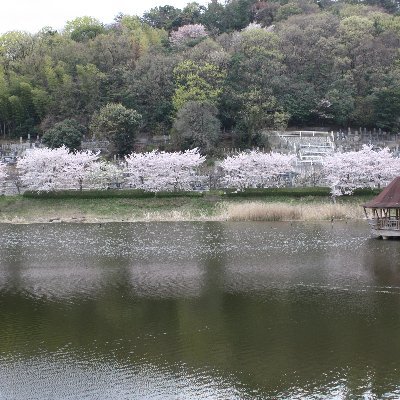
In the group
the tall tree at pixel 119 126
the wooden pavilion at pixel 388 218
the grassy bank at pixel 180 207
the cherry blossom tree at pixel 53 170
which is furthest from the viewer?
the tall tree at pixel 119 126

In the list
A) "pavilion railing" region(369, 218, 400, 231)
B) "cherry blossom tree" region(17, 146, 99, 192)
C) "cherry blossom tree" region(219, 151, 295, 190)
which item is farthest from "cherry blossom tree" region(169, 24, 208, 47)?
"pavilion railing" region(369, 218, 400, 231)

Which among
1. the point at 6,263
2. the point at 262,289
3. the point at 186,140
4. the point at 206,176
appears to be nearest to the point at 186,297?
the point at 262,289

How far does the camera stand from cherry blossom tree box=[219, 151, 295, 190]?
5541 centimetres

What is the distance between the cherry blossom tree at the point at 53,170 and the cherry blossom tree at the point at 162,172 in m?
3.80

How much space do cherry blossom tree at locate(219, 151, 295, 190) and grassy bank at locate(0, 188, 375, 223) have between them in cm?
378

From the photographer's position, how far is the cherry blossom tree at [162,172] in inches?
2153

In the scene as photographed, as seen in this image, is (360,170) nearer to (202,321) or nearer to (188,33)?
(202,321)

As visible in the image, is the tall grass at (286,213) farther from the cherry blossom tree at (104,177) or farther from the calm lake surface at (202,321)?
the cherry blossom tree at (104,177)

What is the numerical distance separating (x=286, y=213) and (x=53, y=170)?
2110 centimetres

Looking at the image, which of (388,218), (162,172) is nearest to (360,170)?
(162,172)

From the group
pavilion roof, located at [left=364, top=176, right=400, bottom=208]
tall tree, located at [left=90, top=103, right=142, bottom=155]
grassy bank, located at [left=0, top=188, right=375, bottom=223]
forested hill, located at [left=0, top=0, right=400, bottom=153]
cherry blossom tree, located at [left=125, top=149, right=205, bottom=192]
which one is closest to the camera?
pavilion roof, located at [left=364, top=176, right=400, bottom=208]

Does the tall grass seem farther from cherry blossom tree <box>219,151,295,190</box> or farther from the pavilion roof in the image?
cherry blossom tree <box>219,151,295,190</box>

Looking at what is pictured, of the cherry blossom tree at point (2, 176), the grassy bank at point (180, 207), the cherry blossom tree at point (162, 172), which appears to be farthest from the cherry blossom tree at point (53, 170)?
the cherry blossom tree at point (162, 172)

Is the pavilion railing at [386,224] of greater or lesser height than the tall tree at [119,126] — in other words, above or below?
below
